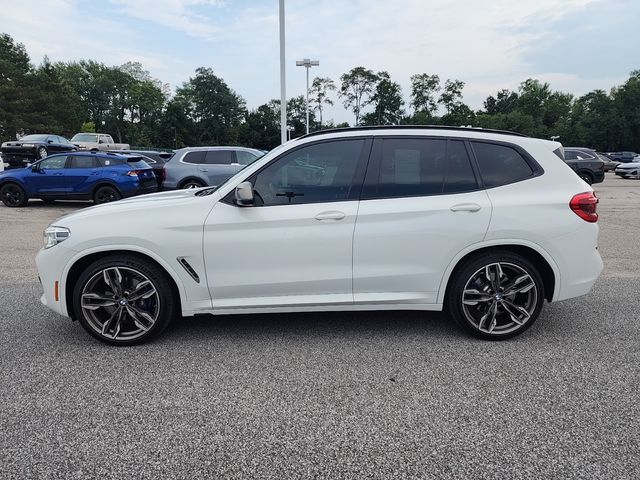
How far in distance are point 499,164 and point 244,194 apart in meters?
2.14

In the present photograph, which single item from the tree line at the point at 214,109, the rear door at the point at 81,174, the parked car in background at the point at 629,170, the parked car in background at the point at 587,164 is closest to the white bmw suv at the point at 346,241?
the rear door at the point at 81,174

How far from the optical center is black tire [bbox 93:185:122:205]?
12.5m

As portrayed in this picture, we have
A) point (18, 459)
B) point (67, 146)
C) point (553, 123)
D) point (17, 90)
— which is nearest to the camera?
point (18, 459)

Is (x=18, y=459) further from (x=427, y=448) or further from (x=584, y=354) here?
(x=584, y=354)

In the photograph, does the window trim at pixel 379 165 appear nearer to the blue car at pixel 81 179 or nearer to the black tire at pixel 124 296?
the black tire at pixel 124 296

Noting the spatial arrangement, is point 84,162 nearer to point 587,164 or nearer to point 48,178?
point 48,178

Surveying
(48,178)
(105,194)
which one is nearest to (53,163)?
(48,178)

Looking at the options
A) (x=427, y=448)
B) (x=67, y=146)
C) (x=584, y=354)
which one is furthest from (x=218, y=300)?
(x=67, y=146)

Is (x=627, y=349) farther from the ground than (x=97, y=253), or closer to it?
closer to it

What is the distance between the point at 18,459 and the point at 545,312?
4429mm

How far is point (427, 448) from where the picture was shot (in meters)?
2.51

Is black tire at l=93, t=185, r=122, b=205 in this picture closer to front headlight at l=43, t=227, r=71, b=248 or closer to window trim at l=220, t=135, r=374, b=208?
front headlight at l=43, t=227, r=71, b=248

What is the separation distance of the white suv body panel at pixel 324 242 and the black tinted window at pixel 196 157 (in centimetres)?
957

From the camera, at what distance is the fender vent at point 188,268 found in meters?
3.73
